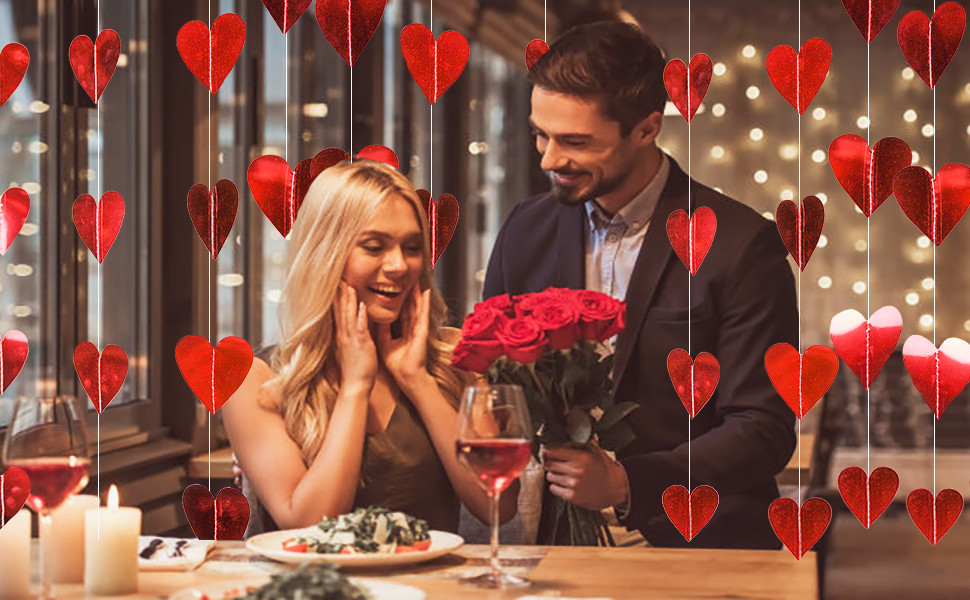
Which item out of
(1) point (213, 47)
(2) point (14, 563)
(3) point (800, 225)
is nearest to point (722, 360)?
(3) point (800, 225)

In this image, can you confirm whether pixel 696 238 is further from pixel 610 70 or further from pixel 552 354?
pixel 552 354

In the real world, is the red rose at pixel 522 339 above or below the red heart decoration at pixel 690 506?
above

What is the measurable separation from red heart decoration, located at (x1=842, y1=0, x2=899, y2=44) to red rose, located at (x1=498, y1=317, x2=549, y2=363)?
90cm

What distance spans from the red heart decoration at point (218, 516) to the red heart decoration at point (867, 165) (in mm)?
1217

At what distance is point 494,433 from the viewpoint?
4.41 feet

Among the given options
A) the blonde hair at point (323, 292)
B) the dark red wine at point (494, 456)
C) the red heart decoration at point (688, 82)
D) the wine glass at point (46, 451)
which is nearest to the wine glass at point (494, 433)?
the dark red wine at point (494, 456)

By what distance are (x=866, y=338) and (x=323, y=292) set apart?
1012 mm

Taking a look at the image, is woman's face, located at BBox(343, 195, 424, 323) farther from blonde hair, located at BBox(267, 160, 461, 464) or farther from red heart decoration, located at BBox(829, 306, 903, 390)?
red heart decoration, located at BBox(829, 306, 903, 390)

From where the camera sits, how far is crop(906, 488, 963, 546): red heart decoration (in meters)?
2.23

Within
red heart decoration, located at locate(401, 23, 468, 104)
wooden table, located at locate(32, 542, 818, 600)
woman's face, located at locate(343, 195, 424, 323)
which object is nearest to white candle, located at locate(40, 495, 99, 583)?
wooden table, located at locate(32, 542, 818, 600)

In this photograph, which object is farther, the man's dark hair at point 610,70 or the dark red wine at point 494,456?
the man's dark hair at point 610,70

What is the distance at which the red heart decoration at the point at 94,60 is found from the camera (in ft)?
7.66

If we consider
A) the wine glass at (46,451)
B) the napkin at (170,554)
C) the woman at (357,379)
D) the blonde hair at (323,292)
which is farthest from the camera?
the blonde hair at (323,292)

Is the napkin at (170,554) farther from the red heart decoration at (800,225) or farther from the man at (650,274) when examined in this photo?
the red heart decoration at (800,225)
